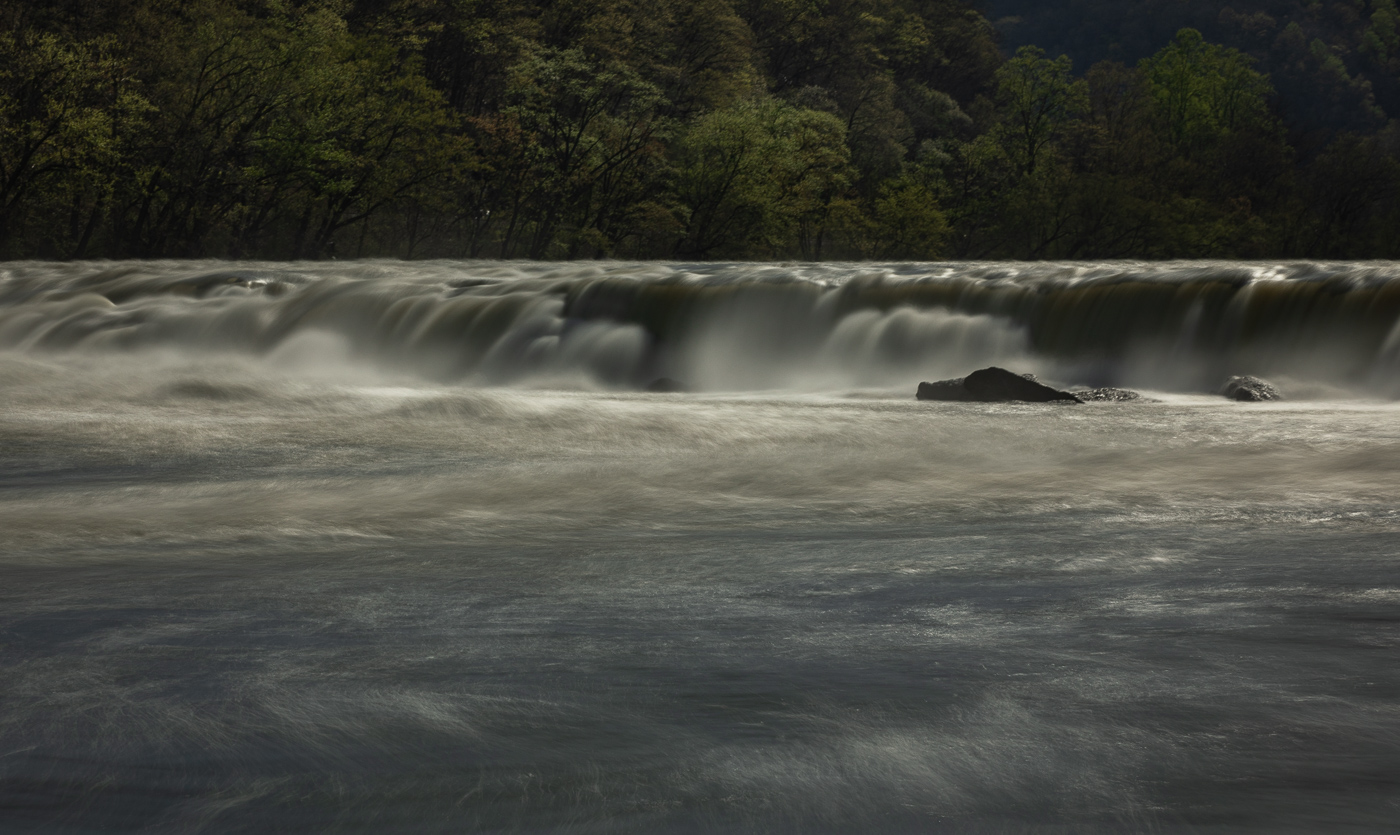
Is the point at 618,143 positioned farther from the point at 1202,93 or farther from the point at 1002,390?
the point at 1202,93

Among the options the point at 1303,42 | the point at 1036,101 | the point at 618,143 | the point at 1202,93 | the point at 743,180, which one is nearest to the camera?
the point at 618,143

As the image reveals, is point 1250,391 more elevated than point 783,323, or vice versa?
point 783,323

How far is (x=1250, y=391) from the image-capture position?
11.5m

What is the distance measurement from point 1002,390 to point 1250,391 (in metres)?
3.02

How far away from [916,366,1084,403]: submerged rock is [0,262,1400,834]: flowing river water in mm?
436

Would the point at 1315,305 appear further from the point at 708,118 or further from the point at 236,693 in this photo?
the point at 708,118

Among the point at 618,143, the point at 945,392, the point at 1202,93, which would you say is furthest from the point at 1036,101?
the point at 945,392

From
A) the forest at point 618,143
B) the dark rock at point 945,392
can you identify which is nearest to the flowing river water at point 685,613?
the dark rock at point 945,392

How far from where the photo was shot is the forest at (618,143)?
33.7 m

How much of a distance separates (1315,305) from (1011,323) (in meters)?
3.44

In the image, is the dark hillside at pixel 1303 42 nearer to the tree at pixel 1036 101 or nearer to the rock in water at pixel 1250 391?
the tree at pixel 1036 101

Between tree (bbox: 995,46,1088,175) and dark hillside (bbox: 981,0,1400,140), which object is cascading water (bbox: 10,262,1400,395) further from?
dark hillside (bbox: 981,0,1400,140)

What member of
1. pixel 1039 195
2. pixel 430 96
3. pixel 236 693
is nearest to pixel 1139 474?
pixel 236 693

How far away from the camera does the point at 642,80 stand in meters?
45.5
